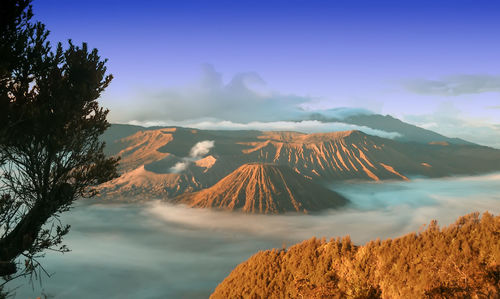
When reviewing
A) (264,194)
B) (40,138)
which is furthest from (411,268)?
(264,194)

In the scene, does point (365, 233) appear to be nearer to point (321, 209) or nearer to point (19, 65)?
point (321, 209)

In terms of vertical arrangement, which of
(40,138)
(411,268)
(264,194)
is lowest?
(264,194)

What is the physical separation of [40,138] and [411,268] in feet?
67.4

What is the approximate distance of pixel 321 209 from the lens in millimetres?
171375

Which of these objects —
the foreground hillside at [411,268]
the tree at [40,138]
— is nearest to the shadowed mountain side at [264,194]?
the foreground hillside at [411,268]

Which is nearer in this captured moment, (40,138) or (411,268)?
(40,138)

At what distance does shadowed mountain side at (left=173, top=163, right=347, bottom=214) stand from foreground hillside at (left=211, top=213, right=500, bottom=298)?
437ft

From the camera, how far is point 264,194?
168m

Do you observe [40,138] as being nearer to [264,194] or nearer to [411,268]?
[411,268]

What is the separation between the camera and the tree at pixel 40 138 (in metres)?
9.57

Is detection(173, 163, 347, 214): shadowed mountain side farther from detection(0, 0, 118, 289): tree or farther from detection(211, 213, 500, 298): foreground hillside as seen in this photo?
detection(0, 0, 118, 289): tree

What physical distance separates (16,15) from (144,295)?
115751 millimetres

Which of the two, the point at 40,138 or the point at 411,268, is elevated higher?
the point at 40,138

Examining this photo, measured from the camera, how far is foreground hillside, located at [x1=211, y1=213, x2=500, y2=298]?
51.8ft
